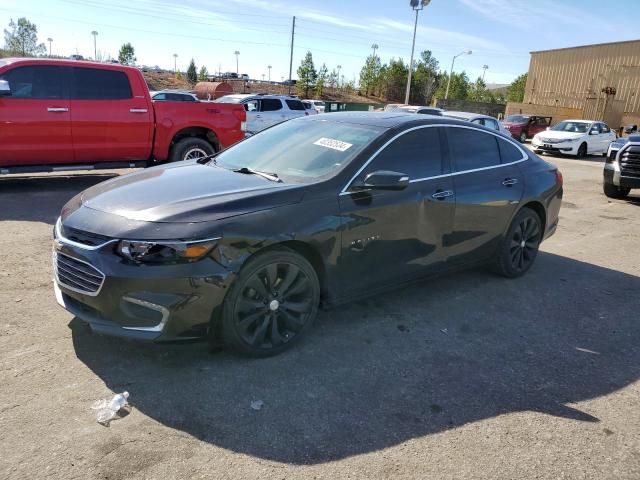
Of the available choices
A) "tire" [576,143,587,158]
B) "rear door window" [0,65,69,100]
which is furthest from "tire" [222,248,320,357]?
"tire" [576,143,587,158]

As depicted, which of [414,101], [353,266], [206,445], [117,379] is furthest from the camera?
[414,101]

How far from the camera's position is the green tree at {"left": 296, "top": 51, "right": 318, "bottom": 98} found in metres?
63.9

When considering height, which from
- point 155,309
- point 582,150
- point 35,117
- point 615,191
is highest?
point 35,117

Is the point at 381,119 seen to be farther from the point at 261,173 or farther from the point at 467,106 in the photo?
the point at 467,106

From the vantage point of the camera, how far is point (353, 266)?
12.8 feet

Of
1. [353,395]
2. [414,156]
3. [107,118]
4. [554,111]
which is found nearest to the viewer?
[353,395]

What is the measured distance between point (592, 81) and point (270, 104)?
38.1 meters

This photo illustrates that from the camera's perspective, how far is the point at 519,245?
18.1ft

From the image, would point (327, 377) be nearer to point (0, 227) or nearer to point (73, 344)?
point (73, 344)

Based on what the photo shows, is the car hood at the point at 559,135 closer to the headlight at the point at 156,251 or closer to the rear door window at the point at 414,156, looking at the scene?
the rear door window at the point at 414,156

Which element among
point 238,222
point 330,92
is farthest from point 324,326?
point 330,92

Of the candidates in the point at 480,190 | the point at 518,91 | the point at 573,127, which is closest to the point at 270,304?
the point at 480,190

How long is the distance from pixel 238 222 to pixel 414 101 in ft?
245

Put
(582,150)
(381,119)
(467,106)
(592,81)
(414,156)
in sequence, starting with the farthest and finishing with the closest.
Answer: (467,106)
(592,81)
(582,150)
(381,119)
(414,156)
